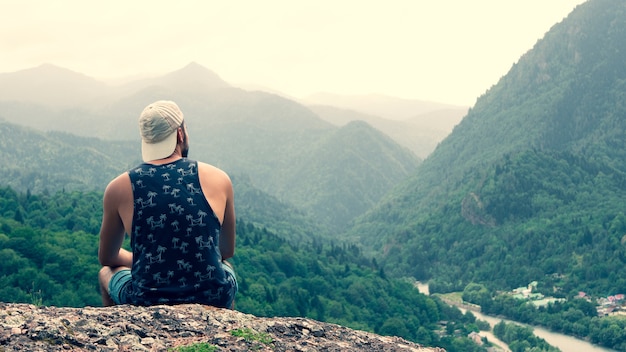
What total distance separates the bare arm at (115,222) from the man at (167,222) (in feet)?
0.04

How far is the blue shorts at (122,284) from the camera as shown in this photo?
9891 millimetres

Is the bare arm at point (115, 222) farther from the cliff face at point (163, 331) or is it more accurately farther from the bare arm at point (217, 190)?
the bare arm at point (217, 190)

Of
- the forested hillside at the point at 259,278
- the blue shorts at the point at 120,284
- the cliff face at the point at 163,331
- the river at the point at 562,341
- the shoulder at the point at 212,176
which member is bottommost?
the river at the point at 562,341

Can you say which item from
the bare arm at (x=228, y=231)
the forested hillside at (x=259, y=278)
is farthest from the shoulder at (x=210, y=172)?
the forested hillside at (x=259, y=278)

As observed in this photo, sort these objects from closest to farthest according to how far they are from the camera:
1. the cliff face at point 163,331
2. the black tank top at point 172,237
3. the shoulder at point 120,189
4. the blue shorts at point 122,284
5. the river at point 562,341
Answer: the cliff face at point 163,331 < the black tank top at point 172,237 < the shoulder at point 120,189 < the blue shorts at point 122,284 < the river at point 562,341

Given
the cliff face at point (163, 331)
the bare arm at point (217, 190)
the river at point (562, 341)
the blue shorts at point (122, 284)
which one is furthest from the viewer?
the river at point (562, 341)

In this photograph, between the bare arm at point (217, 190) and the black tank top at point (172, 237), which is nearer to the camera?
the black tank top at point (172, 237)

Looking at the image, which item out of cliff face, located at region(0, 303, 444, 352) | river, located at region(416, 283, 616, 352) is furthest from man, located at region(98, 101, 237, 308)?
river, located at region(416, 283, 616, 352)

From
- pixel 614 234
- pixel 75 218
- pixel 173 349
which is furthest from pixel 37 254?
pixel 614 234

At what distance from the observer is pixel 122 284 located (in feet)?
32.5

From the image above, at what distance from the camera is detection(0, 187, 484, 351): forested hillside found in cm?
9312

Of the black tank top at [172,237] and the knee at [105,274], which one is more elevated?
the black tank top at [172,237]

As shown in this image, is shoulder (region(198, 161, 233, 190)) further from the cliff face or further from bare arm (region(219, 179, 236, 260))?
the cliff face

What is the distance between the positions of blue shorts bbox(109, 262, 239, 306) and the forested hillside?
257 ft
